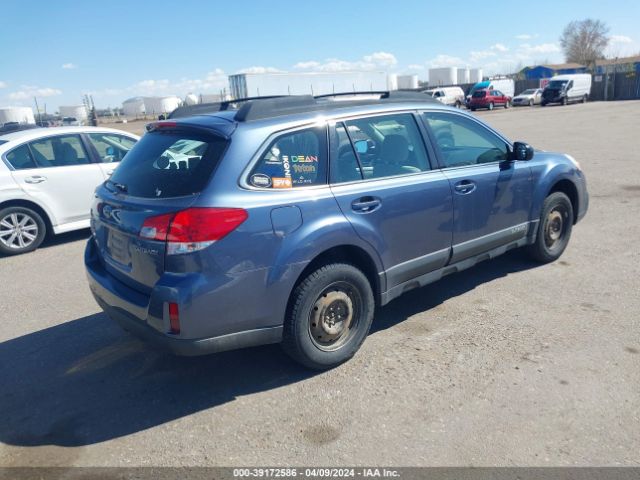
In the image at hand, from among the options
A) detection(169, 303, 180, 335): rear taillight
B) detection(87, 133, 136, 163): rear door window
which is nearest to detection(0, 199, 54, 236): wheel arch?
→ detection(87, 133, 136, 163): rear door window

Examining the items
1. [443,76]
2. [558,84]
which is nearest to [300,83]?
[558,84]

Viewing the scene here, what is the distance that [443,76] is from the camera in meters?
76.1

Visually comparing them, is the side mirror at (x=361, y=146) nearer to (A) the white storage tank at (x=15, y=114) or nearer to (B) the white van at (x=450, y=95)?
(B) the white van at (x=450, y=95)

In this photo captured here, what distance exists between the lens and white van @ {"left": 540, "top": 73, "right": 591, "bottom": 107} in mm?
42562

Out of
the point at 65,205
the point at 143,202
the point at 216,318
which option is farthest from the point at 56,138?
the point at 216,318

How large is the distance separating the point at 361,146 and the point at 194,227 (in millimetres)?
1491

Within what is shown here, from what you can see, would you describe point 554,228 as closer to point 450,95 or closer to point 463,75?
point 450,95

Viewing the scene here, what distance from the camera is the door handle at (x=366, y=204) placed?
12.2ft

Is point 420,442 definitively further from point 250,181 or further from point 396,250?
point 250,181

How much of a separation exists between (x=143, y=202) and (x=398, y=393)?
206 cm

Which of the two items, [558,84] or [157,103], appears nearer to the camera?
[558,84]

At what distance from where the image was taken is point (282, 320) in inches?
135

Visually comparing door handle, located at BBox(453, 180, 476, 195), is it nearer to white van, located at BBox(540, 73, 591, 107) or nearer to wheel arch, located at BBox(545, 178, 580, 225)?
wheel arch, located at BBox(545, 178, 580, 225)

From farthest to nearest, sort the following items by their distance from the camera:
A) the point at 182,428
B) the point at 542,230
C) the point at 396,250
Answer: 1. the point at 542,230
2. the point at 396,250
3. the point at 182,428
